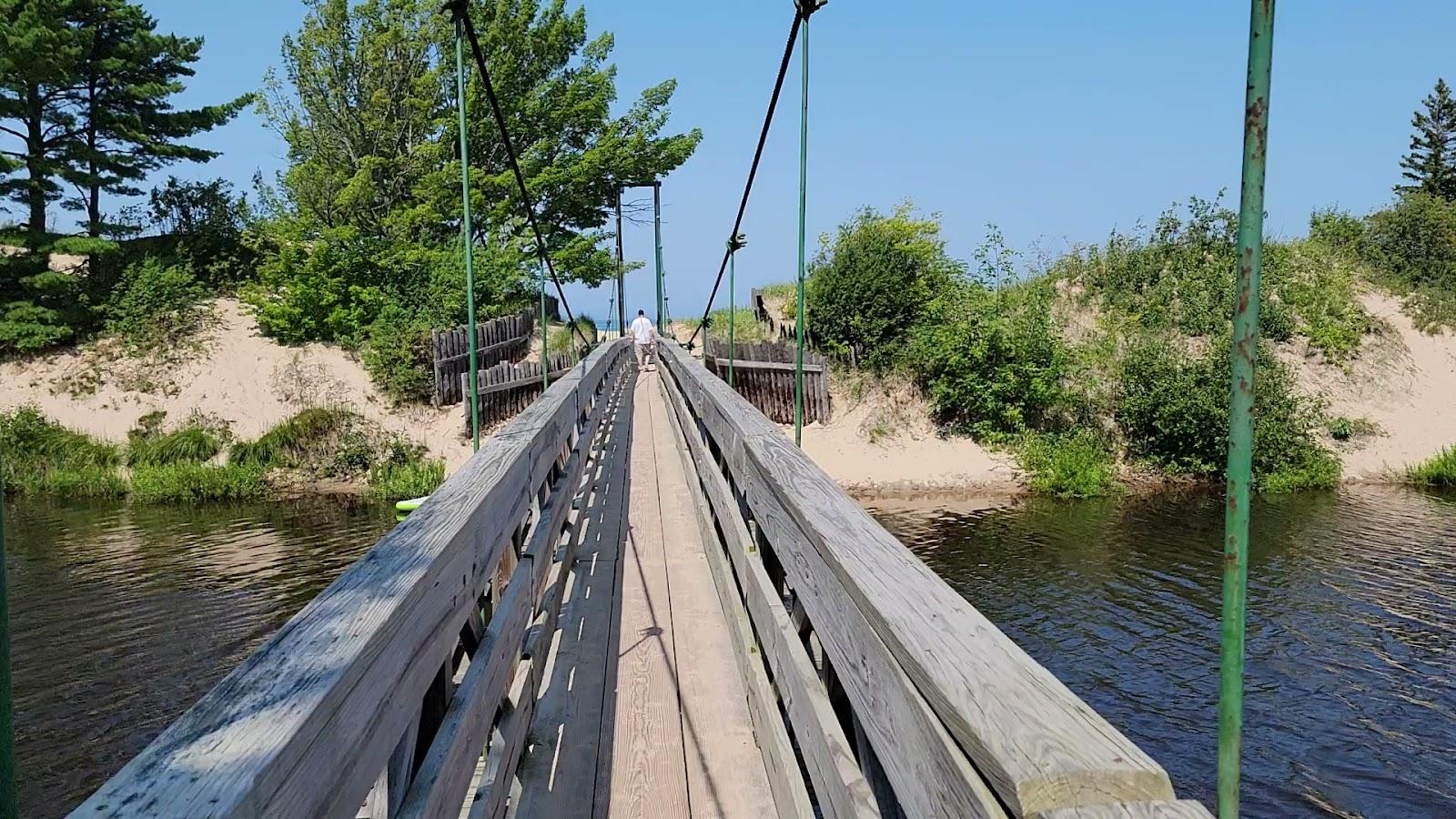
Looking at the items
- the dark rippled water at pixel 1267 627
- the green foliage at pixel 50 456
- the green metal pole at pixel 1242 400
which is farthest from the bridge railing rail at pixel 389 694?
the green foliage at pixel 50 456

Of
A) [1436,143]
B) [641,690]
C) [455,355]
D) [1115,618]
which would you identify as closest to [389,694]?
[641,690]

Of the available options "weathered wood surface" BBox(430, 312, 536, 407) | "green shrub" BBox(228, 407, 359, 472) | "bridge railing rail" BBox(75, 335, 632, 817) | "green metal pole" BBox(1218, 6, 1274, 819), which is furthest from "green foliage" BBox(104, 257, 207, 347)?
"green metal pole" BBox(1218, 6, 1274, 819)

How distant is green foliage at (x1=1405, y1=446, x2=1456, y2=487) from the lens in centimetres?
1683

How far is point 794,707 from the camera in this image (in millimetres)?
2270

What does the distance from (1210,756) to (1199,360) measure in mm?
13108

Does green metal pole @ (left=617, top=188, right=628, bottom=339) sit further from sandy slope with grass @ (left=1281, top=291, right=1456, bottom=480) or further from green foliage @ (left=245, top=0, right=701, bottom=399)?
sandy slope with grass @ (left=1281, top=291, right=1456, bottom=480)

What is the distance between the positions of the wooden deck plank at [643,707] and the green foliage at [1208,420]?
13.9 meters

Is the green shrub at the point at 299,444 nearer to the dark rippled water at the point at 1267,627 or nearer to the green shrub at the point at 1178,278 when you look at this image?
the dark rippled water at the point at 1267,627

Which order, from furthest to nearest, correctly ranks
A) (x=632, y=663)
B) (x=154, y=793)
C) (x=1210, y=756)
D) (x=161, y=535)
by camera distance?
(x=161, y=535)
(x=1210, y=756)
(x=632, y=663)
(x=154, y=793)

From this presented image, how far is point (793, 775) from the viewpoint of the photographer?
7.38 feet

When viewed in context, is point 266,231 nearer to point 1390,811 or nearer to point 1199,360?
point 1199,360

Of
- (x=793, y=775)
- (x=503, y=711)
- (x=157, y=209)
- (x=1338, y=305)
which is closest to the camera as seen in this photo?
(x=793, y=775)

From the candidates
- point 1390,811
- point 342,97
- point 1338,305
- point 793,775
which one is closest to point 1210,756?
point 1390,811

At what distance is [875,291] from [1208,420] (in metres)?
6.44
